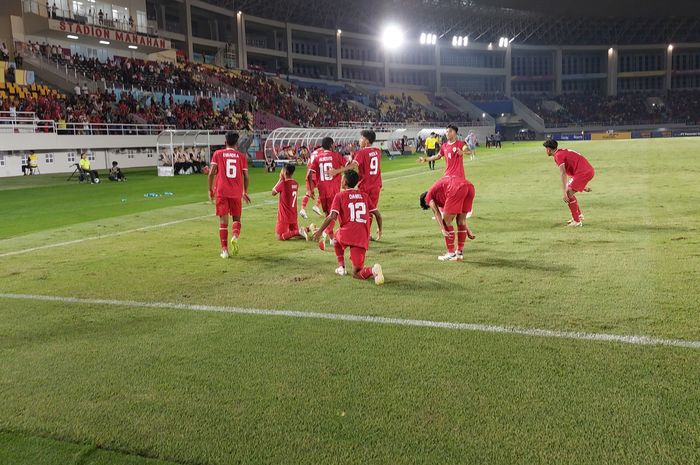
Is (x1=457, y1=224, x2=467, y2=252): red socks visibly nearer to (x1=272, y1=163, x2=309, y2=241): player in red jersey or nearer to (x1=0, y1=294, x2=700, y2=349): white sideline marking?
(x1=0, y1=294, x2=700, y2=349): white sideline marking

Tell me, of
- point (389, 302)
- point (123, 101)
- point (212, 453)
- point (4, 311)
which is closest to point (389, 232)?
point (389, 302)

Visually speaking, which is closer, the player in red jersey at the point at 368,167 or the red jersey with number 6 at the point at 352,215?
the red jersey with number 6 at the point at 352,215

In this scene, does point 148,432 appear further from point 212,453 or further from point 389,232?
point 389,232

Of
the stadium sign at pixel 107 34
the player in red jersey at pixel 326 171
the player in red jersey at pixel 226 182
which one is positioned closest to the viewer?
the player in red jersey at pixel 226 182

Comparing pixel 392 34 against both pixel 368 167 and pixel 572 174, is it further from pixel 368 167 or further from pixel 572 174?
pixel 368 167

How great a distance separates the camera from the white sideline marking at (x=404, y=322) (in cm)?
547

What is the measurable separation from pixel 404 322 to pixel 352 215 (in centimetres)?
231

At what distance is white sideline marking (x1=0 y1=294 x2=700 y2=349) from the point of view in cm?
547

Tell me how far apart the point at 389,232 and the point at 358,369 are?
799 centimetres

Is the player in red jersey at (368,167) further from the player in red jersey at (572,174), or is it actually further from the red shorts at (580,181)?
the red shorts at (580,181)

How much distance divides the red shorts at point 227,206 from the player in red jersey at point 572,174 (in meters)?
6.29

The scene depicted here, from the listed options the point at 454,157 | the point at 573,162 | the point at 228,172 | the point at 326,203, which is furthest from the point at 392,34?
the point at 228,172

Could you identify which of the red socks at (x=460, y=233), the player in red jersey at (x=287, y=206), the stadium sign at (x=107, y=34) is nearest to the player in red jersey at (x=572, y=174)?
the red socks at (x=460, y=233)

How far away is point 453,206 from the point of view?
9.43 metres
